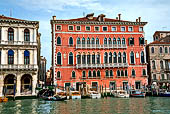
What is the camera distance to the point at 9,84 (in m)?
28.6

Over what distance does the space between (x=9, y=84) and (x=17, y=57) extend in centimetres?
358

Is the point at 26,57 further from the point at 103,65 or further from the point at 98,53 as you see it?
the point at 103,65

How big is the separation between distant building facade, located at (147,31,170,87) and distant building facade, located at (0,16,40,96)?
18877 millimetres

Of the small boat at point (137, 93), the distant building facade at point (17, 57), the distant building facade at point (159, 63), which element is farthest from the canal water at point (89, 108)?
the distant building facade at point (159, 63)

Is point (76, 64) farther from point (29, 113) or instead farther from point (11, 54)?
point (29, 113)

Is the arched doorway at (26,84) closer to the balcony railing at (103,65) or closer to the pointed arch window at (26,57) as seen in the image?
the pointed arch window at (26,57)

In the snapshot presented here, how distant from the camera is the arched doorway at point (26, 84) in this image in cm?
2914

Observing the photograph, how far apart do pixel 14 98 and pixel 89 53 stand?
12869 millimetres

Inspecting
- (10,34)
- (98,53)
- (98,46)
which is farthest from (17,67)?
(98,46)

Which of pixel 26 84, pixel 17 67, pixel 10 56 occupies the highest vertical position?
pixel 10 56

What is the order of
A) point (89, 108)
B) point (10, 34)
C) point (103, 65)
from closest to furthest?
point (89, 108) → point (10, 34) → point (103, 65)

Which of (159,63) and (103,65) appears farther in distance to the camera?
(159,63)

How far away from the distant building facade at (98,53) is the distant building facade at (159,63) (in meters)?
2.19

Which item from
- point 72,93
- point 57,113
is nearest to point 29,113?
point 57,113
